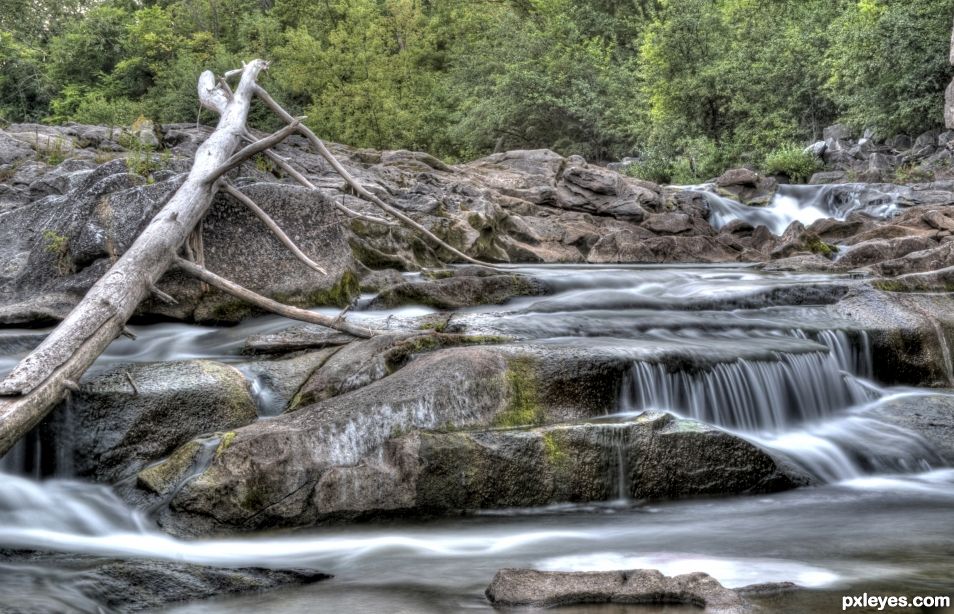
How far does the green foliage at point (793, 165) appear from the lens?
2410 centimetres

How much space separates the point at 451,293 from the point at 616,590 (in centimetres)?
605

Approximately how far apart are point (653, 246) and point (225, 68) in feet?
90.9

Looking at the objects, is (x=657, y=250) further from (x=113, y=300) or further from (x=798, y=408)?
(x=113, y=300)

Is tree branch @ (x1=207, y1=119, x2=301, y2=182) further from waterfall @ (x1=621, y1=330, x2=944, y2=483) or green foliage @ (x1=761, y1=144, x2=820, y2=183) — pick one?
green foliage @ (x1=761, y1=144, x2=820, y2=183)

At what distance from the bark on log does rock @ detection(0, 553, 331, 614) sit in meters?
0.91

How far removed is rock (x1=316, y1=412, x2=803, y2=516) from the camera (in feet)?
16.6

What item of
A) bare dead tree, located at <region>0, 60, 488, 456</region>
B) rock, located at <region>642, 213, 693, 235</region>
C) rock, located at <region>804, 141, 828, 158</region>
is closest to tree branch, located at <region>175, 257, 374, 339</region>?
bare dead tree, located at <region>0, 60, 488, 456</region>

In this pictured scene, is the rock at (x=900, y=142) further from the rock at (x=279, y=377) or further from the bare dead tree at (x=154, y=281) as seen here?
the rock at (x=279, y=377)

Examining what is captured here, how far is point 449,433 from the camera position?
5203 mm

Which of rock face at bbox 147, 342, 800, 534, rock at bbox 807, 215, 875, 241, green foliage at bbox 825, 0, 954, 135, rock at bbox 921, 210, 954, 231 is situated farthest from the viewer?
green foliage at bbox 825, 0, 954, 135

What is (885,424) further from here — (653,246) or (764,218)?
(764,218)

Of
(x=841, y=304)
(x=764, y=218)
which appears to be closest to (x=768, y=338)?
(x=841, y=304)

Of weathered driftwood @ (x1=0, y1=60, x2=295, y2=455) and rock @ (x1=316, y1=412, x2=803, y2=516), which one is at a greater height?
weathered driftwood @ (x1=0, y1=60, x2=295, y2=455)

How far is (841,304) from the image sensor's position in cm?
859
